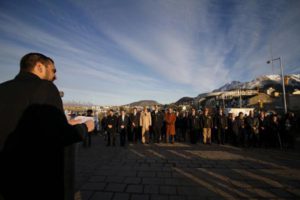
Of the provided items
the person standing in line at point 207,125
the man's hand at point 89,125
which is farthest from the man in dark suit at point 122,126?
the man's hand at point 89,125

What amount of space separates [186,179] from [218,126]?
6761mm

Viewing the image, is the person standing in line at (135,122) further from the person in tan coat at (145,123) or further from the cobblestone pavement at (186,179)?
the cobblestone pavement at (186,179)

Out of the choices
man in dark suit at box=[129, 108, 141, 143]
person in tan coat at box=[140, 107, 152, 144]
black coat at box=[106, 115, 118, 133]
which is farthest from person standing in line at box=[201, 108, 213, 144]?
Answer: black coat at box=[106, 115, 118, 133]

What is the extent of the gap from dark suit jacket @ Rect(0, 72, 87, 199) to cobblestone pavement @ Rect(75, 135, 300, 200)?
2.55 meters

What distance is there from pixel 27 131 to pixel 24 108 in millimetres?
169

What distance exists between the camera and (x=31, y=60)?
1.59 meters

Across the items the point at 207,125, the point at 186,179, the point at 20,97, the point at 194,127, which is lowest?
the point at 186,179

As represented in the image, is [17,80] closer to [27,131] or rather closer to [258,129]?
[27,131]

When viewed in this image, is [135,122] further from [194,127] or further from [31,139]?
[31,139]

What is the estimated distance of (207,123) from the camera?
10.5 m

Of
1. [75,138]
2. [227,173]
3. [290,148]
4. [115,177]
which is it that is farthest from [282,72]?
[75,138]

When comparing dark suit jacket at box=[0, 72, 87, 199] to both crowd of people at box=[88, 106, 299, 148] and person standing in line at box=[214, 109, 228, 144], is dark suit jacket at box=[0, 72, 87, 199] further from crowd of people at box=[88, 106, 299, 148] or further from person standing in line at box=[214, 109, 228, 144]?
person standing in line at box=[214, 109, 228, 144]

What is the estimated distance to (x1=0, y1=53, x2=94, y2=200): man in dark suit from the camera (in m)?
1.27

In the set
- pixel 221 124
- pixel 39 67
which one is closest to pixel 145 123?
pixel 221 124
